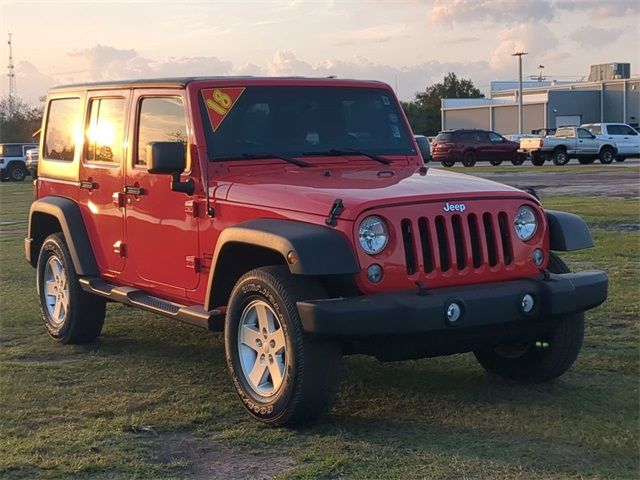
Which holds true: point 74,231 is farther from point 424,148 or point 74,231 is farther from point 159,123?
point 424,148

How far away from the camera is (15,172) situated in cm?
4000

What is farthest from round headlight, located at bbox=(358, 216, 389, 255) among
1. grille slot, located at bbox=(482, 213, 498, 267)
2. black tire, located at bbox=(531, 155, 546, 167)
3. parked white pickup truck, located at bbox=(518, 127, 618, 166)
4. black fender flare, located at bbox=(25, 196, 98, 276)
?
black tire, located at bbox=(531, 155, 546, 167)

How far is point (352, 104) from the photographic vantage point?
6574 mm

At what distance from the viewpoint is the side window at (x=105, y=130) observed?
688cm

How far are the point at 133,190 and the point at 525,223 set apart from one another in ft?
9.13

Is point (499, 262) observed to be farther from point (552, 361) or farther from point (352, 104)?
point (352, 104)

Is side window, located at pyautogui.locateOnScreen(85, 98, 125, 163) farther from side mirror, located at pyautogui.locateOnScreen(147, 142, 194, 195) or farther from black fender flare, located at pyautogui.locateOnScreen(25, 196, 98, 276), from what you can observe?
side mirror, located at pyautogui.locateOnScreen(147, 142, 194, 195)

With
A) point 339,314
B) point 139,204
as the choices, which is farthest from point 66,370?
point 339,314

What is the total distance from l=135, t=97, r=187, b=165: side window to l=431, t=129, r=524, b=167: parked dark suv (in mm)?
31560

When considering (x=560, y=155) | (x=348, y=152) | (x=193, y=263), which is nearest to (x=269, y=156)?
(x=348, y=152)

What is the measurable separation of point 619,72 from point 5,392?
81.8 metres

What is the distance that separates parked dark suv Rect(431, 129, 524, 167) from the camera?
123ft

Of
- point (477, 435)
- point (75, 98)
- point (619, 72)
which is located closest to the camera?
point (477, 435)

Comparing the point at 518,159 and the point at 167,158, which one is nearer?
the point at 167,158
